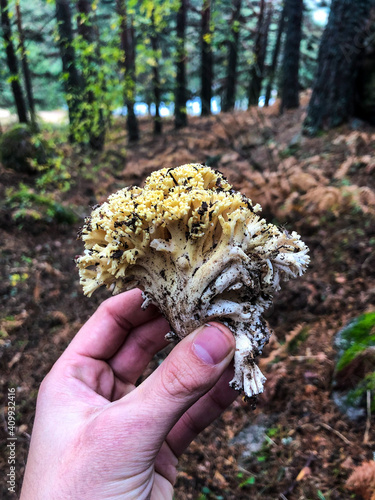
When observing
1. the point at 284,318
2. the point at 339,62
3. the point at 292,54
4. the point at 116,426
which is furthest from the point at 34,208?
the point at 292,54

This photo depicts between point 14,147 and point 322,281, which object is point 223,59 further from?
point 322,281

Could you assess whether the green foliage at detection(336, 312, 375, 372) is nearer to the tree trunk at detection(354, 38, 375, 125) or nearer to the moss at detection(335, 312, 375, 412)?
the moss at detection(335, 312, 375, 412)

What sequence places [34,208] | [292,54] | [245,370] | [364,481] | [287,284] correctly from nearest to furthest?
[245,370], [364,481], [287,284], [34,208], [292,54]

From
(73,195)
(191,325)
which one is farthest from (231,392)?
(73,195)

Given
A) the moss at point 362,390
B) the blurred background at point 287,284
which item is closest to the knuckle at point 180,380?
the blurred background at point 287,284

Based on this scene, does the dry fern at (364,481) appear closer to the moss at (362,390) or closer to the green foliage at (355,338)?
the moss at (362,390)

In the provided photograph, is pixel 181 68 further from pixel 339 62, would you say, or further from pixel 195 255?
pixel 195 255
